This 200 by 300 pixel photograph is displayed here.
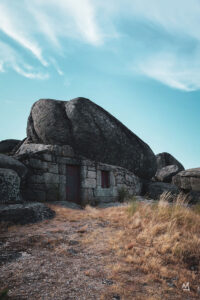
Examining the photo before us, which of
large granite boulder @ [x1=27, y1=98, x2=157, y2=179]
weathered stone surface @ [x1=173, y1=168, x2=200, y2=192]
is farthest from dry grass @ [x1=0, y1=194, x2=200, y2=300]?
large granite boulder @ [x1=27, y1=98, x2=157, y2=179]

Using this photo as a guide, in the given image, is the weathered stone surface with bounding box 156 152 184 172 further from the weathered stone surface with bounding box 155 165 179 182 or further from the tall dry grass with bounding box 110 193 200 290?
the tall dry grass with bounding box 110 193 200 290

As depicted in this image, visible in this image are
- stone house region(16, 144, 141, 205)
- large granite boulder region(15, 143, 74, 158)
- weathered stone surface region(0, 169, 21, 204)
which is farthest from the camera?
large granite boulder region(15, 143, 74, 158)

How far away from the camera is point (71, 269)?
3006mm

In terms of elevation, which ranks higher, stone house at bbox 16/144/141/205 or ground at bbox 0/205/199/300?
stone house at bbox 16/144/141/205

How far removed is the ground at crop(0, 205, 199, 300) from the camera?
2.50 metres

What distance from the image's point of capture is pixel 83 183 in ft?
28.0

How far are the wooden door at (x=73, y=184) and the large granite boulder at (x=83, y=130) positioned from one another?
2.59ft

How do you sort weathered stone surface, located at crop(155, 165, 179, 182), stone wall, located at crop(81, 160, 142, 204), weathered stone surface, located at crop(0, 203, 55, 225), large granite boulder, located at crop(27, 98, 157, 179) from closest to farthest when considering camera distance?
weathered stone surface, located at crop(0, 203, 55, 225) → stone wall, located at crop(81, 160, 142, 204) → large granite boulder, located at crop(27, 98, 157, 179) → weathered stone surface, located at crop(155, 165, 179, 182)

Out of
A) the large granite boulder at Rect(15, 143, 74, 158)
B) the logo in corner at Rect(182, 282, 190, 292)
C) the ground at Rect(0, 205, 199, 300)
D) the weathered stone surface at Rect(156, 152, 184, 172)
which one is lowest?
the logo in corner at Rect(182, 282, 190, 292)

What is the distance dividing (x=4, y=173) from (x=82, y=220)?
8.44ft

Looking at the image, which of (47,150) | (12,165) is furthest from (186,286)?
(47,150)

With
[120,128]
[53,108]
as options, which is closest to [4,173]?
[53,108]

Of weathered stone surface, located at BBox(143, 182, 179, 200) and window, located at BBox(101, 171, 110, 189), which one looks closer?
window, located at BBox(101, 171, 110, 189)

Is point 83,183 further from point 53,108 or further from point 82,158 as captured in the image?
point 53,108
